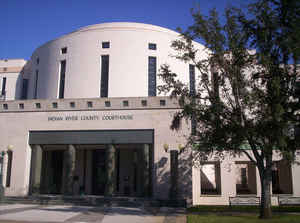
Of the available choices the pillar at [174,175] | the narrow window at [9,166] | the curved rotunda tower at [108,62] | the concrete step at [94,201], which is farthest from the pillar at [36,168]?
the pillar at [174,175]

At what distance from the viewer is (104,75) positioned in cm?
3719

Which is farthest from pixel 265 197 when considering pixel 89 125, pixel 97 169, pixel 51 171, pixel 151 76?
pixel 151 76

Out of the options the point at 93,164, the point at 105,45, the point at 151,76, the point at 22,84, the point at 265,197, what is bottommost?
the point at 265,197

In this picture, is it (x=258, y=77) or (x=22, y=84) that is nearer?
(x=258, y=77)

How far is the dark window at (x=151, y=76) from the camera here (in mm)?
36562

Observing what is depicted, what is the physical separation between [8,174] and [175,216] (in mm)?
18089

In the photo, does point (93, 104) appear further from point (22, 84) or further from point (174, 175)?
point (22, 84)

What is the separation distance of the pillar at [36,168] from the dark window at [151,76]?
15214 mm

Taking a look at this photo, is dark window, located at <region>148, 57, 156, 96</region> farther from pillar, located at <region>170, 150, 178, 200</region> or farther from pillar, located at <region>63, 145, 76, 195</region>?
pillar, located at <region>170, 150, 178, 200</region>

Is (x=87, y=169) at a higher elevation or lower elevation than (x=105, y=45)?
lower

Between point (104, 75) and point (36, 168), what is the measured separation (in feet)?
50.1

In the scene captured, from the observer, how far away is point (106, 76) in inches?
1459

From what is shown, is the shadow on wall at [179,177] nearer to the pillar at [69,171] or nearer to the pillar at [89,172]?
the pillar at [69,171]

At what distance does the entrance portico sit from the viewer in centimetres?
2516
